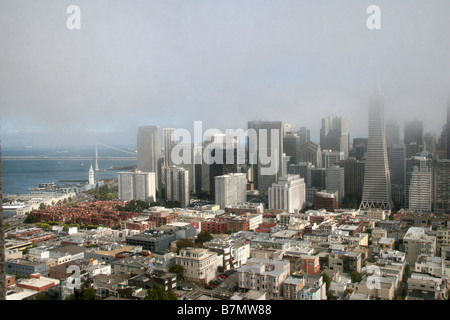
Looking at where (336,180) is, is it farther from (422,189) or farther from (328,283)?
(328,283)

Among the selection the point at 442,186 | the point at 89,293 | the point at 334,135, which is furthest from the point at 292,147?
the point at 89,293

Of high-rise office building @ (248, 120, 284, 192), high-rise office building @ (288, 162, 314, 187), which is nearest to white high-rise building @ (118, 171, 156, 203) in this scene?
high-rise office building @ (248, 120, 284, 192)

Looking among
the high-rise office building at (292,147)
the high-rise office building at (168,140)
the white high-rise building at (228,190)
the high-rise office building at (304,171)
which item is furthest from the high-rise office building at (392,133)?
the high-rise office building at (168,140)

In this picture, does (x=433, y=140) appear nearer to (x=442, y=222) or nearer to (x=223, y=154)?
(x=442, y=222)

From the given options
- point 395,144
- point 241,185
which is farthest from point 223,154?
point 395,144
